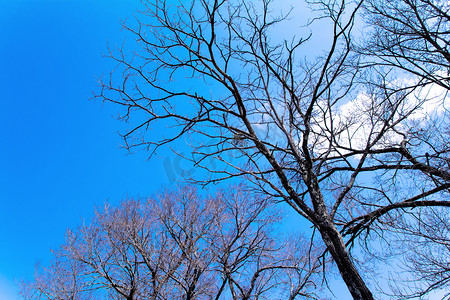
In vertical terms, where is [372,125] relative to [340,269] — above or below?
above

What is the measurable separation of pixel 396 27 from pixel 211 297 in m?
9.55

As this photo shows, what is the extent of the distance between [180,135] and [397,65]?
4063mm

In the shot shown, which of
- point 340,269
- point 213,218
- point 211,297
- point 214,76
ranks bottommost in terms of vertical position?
point 340,269

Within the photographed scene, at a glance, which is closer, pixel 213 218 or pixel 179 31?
pixel 179 31

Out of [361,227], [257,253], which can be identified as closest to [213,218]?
[257,253]

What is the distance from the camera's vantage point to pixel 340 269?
9.92ft

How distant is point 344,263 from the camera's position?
3.00 metres

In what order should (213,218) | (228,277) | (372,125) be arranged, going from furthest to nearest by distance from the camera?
(213,218)
(228,277)
(372,125)

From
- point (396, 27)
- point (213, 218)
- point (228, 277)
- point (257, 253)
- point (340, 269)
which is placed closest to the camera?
point (340, 269)

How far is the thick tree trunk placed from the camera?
284 centimetres

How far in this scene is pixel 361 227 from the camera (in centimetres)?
434

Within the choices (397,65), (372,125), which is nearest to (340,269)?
(372,125)

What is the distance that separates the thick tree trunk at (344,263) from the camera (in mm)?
2836

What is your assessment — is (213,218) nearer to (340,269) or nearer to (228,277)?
(228,277)
